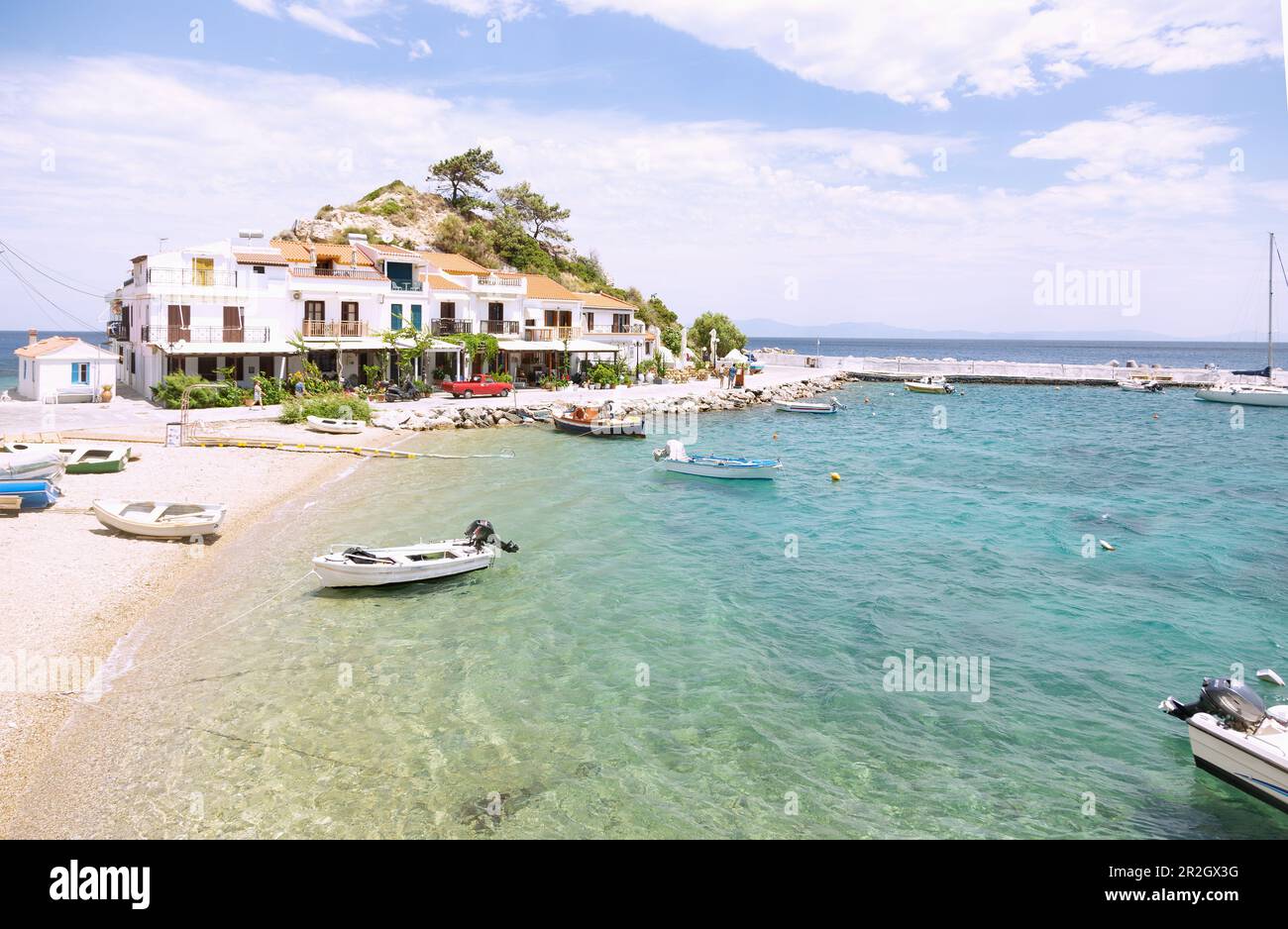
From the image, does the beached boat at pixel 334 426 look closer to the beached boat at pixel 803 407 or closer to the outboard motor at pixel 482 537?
the outboard motor at pixel 482 537

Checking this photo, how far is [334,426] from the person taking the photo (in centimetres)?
3991

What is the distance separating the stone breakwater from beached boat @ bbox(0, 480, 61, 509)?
1907cm

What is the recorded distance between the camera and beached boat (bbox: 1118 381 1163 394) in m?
88.1

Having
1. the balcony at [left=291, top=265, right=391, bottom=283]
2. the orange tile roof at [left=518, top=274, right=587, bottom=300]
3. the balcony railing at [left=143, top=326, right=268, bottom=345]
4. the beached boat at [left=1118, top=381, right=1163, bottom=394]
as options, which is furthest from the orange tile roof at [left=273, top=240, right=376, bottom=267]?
the beached boat at [left=1118, top=381, right=1163, bottom=394]

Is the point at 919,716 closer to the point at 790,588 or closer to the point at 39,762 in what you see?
the point at 790,588

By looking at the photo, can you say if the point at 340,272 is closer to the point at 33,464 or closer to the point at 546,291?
the point at 546,291

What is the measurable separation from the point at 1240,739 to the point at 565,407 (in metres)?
40.7

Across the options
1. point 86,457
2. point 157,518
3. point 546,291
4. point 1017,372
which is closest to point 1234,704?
point 157,518

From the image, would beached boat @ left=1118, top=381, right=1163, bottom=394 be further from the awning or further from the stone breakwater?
the awning
